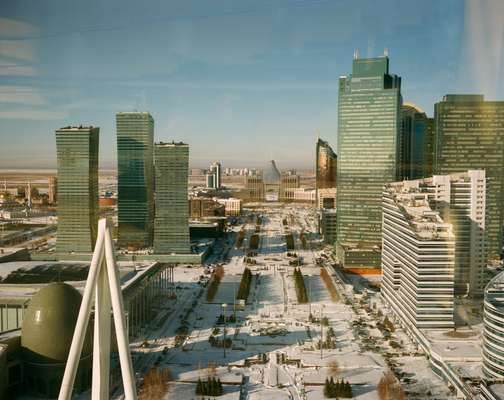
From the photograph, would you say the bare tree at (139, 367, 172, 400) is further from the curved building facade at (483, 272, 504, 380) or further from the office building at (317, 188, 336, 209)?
the office building at (317, 188, 336, 209)

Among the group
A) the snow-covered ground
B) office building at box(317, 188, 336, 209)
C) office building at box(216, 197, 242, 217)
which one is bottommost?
the snow-covered ground

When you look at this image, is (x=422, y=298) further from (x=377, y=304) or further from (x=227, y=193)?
(x=227, y=193)

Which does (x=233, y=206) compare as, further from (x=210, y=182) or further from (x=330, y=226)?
(x=330, y=226)

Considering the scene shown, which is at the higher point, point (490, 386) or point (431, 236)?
point (431, 236)

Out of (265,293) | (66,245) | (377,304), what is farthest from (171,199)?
(377,304)

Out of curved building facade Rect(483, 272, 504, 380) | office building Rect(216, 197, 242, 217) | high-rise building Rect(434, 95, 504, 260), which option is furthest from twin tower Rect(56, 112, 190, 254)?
office building Rect(216, 197, 242, 217)

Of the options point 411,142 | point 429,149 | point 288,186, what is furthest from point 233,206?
point 429,149
